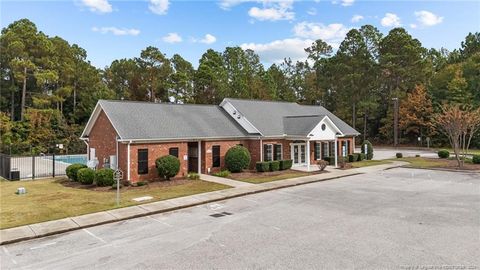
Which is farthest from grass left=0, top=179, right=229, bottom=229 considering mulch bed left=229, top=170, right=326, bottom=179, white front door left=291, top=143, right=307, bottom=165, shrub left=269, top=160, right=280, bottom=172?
white front door left=291, top=143, right=307, bottom=165

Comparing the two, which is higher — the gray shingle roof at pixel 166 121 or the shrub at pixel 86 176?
the gray shingle roof at pixel 166 121

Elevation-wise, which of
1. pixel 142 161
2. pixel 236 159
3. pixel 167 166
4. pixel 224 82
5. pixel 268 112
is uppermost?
pixel 224 82

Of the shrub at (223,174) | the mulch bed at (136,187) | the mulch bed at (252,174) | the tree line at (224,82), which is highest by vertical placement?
the tree line at (224,82)

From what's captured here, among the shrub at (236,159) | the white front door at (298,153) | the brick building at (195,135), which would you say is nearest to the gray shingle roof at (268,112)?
the brick building at (195,135)

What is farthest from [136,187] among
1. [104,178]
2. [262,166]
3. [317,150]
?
[317,150]

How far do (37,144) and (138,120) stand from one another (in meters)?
27.7

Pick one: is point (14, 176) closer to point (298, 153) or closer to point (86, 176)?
point (86, 176)

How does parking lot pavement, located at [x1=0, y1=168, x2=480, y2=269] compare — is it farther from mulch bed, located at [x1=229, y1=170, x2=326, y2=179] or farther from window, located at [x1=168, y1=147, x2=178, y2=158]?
window, located at [x1=168, y1=147, x2=178, y2=158]

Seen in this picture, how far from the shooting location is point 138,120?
21609mm

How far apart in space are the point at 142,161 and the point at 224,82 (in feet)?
107

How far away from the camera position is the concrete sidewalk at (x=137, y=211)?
1080cm

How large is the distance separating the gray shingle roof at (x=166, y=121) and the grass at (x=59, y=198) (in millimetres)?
3711

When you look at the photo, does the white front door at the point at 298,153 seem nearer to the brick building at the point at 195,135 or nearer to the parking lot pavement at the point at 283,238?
the brick building at the point at 195,135

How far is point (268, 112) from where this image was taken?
29703 millimetres
